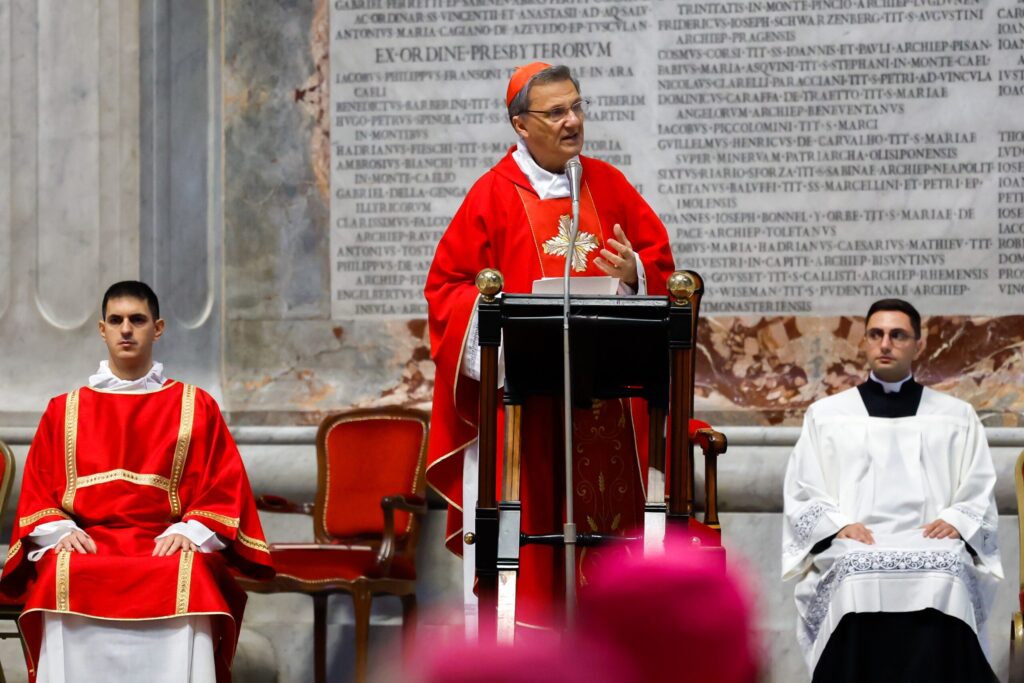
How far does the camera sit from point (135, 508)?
16.3ft

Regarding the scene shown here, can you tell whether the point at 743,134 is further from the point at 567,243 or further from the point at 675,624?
the point at 675,624

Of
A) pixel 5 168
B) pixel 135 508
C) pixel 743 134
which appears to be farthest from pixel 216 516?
pixel 743 134

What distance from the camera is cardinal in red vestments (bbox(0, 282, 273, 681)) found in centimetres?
474

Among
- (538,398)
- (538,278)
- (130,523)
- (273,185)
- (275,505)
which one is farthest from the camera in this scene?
(273,185)

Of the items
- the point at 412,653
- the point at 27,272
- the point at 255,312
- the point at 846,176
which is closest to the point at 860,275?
the point at 846,176

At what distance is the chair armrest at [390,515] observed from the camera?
576cm

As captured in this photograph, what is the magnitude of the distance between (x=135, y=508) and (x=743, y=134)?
11.3 feet

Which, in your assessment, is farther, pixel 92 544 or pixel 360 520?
pixel 360 520

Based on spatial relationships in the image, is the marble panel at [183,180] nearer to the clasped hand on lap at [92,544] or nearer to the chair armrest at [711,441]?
the clasped hand on lap at [92,544]

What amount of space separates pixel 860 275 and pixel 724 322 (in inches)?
26.7

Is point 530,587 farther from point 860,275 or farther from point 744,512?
point 860,275

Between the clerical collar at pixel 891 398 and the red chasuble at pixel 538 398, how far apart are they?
145 cm

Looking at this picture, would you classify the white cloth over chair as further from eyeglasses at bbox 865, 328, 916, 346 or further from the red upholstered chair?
eyeglasses at bbox 865, 328, 916, 346

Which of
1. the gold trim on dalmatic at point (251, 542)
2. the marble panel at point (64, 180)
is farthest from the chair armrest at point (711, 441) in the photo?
the marble panel at point (64, 180)
